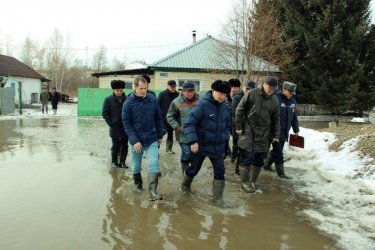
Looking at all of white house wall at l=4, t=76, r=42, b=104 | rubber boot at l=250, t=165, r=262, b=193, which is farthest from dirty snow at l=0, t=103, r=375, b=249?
white house wall at l=4, t=76, r=42, b=104

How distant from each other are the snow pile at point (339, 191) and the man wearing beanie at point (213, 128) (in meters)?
1.25

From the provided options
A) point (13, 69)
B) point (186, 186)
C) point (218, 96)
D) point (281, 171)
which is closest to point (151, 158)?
point (186, 186)

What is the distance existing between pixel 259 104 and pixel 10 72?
107 feet

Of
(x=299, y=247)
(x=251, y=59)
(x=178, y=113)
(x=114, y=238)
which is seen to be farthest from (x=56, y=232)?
(x=251, y=59)

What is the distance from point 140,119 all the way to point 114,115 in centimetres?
200

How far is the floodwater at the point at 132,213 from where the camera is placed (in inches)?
165

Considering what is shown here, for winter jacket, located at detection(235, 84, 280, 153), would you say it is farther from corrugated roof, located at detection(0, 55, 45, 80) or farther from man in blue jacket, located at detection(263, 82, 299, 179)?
corrugated roof, located at detection(0, 55, 45, 80)

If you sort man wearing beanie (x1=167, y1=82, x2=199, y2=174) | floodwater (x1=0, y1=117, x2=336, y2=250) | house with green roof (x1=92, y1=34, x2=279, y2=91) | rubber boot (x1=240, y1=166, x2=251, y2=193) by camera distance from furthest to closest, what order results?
house with green roof (x1=92, y1=34, x2=279, y2=91), man wearing beanie (x1=167, y1=82, x2=199, y2=174), rubber boot (x1=240, y1=166, x2=251, y2=193), floodwater (x1=0, y1=117, x2=336, y2=250)

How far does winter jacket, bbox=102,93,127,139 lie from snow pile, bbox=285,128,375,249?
3352 mm

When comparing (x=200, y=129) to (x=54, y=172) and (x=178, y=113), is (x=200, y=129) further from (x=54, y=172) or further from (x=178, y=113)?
(x=54, y=172)

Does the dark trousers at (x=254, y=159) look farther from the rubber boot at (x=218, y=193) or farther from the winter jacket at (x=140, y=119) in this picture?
the winter jacket at (x=140, y=119)

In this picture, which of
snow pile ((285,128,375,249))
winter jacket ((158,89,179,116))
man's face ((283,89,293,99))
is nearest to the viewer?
snow pile ((285,128,375,249))

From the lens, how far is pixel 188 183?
19.3 feet

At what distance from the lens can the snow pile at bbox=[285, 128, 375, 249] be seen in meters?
4.56
